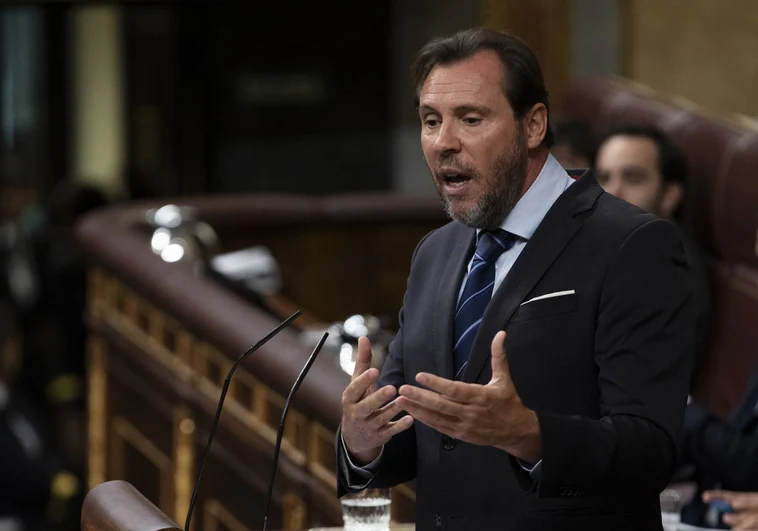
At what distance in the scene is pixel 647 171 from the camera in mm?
4527

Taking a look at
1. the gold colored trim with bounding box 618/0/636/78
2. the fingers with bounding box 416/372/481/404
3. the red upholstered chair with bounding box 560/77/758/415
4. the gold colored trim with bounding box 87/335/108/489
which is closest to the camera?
the fingers with bounding box 416/372/481/404

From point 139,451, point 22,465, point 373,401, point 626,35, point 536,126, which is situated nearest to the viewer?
point 373,401

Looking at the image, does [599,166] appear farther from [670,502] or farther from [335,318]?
[335,318]

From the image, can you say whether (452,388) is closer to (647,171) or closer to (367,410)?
(367,410)

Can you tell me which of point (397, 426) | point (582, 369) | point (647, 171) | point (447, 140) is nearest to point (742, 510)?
point (582, 369)

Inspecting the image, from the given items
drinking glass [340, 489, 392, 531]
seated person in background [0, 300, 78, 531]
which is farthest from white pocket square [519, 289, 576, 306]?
seated person in background [0, 300, 78, 531]

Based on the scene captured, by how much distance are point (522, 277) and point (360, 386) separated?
0.28 metres

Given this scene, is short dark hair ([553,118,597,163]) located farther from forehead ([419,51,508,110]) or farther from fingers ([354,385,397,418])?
fingers ([354,385,397,418])

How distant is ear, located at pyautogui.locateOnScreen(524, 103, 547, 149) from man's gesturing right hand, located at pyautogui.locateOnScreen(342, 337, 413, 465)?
385 mm

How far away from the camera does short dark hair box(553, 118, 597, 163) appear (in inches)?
194

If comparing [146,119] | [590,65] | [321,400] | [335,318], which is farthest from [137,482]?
[146,119]

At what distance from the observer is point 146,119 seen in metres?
10.6

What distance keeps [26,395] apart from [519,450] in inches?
228

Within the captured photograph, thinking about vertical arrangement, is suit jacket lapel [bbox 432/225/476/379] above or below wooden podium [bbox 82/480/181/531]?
above
